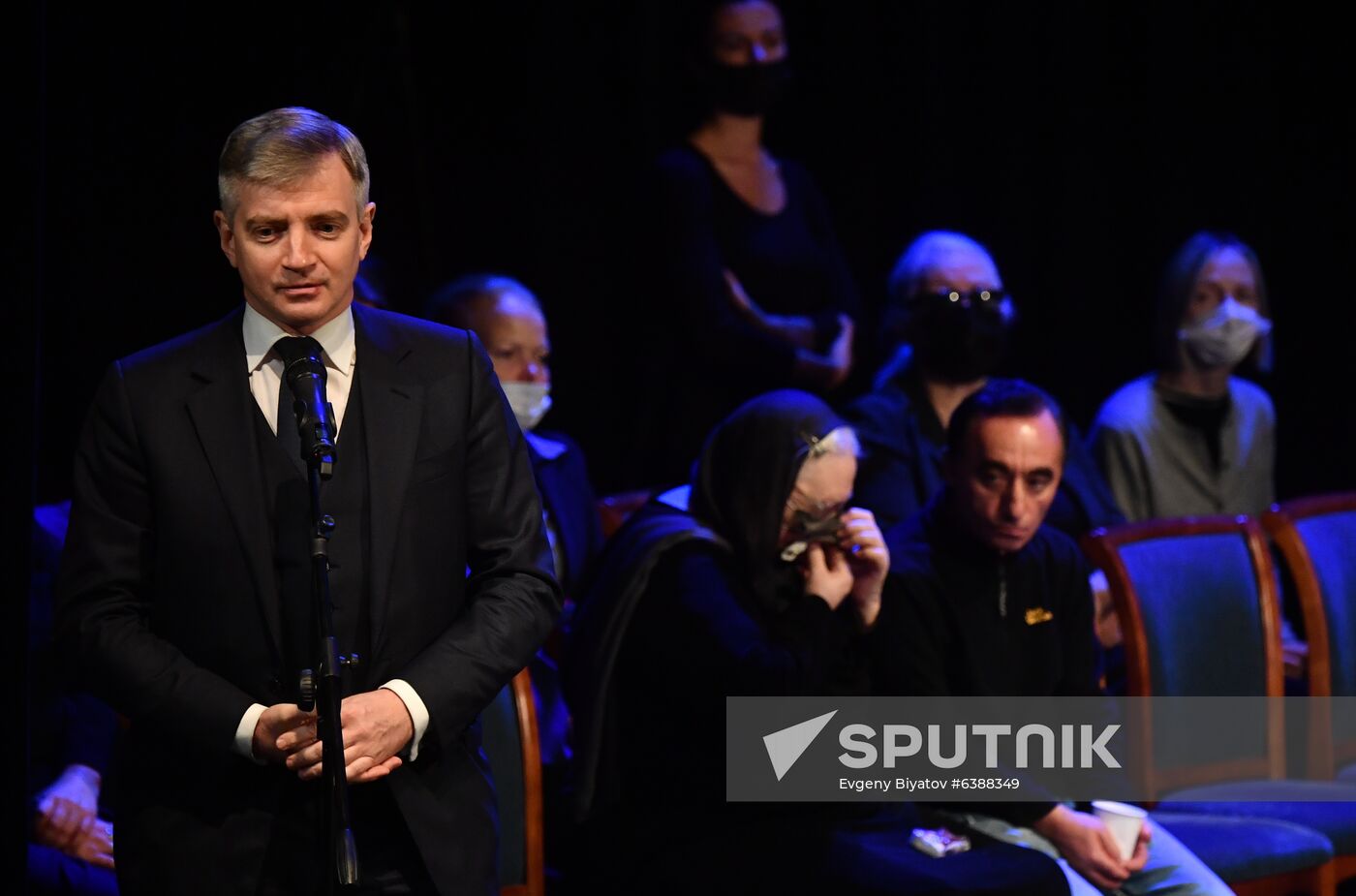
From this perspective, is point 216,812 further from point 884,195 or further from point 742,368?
point 884,195

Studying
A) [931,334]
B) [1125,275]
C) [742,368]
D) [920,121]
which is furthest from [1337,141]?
[742,368]

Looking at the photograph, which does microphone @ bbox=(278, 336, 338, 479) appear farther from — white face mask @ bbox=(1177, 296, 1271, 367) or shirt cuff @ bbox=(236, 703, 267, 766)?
white face mask @ bbox=(1177, 296, 1271, 367)

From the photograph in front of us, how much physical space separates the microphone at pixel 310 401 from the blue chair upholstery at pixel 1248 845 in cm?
204

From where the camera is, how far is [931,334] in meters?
3.96

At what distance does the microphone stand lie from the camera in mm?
1541

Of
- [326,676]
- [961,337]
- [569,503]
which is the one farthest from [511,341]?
[326,676]

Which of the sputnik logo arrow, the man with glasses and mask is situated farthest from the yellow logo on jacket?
the man with glasses and mask

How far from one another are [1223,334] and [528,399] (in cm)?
202

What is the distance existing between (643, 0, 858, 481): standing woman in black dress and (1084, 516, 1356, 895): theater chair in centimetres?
106

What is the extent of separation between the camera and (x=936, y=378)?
3977mm

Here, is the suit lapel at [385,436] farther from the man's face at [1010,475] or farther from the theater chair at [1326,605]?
the theater chair at [1326,605]

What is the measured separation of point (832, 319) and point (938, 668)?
1.46 meters

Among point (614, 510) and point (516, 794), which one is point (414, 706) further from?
point (614, 510)

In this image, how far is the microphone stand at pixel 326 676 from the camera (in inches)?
60.7
